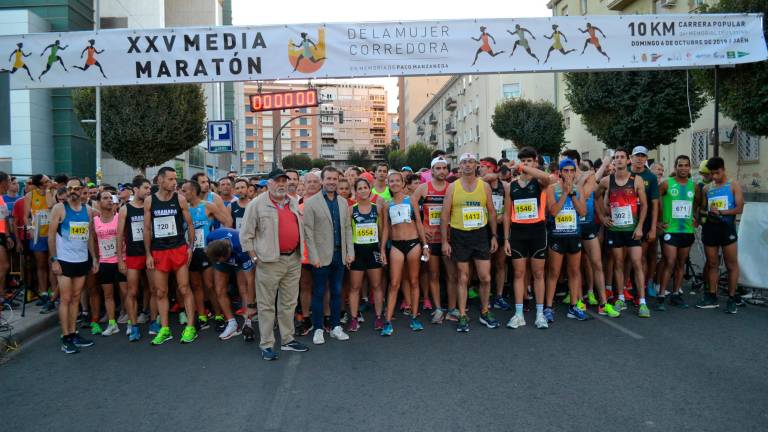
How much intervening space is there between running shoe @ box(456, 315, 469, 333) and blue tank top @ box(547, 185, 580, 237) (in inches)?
64.3

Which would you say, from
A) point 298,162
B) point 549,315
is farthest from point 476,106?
point 298,162

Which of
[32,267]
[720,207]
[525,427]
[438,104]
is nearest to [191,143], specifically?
[32,267]

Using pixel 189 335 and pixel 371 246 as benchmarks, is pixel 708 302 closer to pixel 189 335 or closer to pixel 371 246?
pixel 371 246

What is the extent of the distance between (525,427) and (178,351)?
13.4ft

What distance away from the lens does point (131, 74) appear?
27.7 ft

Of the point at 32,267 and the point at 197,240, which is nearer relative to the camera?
the point at 197,240

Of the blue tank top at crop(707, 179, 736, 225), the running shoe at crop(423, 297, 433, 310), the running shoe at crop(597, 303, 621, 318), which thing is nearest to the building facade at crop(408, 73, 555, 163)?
the blue tank top at crop(707, 179, 736, 225)

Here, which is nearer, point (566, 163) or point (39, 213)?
point (566, 163)

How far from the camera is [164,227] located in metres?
6.61

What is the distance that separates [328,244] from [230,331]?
5.63 feet

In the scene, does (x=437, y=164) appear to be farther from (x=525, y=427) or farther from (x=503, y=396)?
(x=525, y=427)

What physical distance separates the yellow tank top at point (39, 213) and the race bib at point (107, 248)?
2.25m

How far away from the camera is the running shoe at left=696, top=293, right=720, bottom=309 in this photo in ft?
25.0

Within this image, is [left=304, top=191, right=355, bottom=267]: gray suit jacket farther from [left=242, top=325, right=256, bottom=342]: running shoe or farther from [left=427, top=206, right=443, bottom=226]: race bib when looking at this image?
[left=427, top=206, right=443, bottom=226]: race bib
